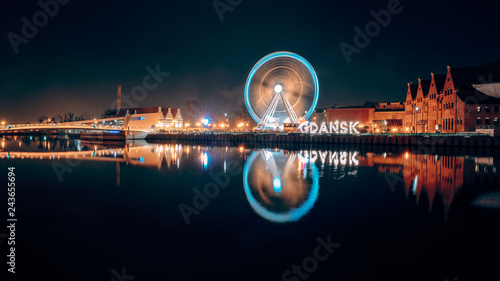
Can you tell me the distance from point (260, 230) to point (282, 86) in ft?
153

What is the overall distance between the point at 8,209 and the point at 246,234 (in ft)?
30.4

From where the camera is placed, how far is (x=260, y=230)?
951 centimetres

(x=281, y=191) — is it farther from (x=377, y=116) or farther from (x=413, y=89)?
(x=377, y=116)

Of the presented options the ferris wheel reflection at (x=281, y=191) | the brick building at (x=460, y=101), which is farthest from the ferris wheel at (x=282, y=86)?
the ferris wheel reflection at (x=281, y=191)

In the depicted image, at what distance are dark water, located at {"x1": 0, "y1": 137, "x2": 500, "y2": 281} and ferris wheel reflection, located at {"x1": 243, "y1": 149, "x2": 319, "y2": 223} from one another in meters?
0.07

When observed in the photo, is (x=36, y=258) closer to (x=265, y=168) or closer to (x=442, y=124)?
(x=265, y=168)

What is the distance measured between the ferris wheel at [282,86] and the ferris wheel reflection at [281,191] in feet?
98.8

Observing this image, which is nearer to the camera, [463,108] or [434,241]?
[434,241]

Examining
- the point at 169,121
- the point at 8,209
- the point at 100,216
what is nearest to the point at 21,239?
the point at 100,216

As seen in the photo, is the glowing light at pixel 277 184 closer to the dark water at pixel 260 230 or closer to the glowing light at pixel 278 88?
the dark water at pixel 260 230

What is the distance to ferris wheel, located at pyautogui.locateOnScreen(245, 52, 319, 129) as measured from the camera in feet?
167

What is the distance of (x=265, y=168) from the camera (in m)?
23.8

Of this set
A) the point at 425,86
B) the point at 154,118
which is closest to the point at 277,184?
the point at 425,86

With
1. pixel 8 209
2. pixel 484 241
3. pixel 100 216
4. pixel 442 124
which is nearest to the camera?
pixel 484 241
